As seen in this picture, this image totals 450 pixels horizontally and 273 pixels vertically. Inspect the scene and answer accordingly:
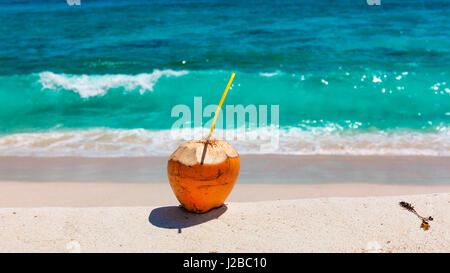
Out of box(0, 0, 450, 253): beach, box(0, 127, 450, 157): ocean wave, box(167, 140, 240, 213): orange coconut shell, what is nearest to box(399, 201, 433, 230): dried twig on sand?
box(0, 0, 450, 253): beach

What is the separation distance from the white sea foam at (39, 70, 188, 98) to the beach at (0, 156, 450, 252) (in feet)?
17.0

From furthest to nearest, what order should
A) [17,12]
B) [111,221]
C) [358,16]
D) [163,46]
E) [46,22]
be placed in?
1. [17,12]
2. [46,22]
3. [358,16]
4. [163,46]
5. [111,221]

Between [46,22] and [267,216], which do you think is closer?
[267,216]

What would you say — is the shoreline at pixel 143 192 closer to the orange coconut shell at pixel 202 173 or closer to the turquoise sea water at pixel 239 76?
the orange coconut shell at pixel 202 173

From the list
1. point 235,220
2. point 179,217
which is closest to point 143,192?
point 179,217

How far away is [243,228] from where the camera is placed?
12.0ft

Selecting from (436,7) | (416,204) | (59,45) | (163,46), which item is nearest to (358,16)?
(436,7)

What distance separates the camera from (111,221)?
12.6 ft

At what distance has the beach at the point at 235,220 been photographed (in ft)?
11.3

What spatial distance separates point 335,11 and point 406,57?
5.30 metres

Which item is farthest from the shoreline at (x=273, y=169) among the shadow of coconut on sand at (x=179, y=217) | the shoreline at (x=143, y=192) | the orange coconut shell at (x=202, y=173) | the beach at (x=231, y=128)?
the orange coconut shell at (x=202, y=173)

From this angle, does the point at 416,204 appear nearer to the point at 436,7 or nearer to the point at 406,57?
the point at 406,57

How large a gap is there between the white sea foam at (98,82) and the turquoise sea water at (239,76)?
25mm

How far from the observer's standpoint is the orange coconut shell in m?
3.60
